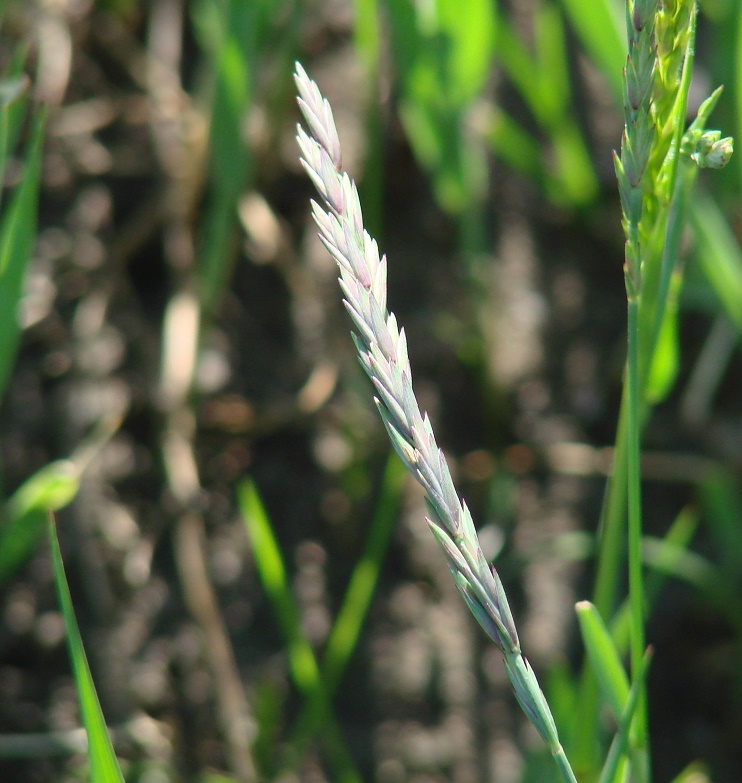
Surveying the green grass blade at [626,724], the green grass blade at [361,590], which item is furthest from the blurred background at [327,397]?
the green grass blade at [626,724]

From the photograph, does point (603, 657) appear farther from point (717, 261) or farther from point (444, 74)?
point (444, 74)

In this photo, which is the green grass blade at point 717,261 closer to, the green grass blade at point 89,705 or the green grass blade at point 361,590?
the green grass blade at point 361,590

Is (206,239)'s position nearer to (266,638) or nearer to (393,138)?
(393,138)

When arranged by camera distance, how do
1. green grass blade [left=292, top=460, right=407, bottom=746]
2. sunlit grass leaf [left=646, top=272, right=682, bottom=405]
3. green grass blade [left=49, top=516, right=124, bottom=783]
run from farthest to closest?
green grass blade [left=292, top=460, right=407, bottom=746]
sunlit grass leaf [left=646, top=272, right=682, bottom=405]
green grass blade [left=49, top=516, right=124, bottom=783]

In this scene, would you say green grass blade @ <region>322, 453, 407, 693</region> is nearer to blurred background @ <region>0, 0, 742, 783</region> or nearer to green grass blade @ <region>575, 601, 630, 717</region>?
blurred background @ <region>0, 0, 742, 783</region>

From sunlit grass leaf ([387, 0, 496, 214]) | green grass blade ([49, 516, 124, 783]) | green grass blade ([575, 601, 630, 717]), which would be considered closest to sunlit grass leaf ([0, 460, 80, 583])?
green grass blade ([49, 516, 124, 783])

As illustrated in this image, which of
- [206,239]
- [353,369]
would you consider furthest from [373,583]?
[206,239]
